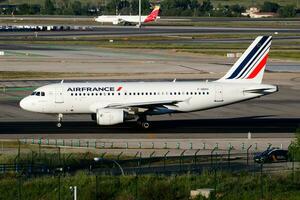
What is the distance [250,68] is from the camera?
7606 cm

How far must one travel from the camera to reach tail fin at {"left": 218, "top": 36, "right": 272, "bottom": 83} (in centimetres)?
7588

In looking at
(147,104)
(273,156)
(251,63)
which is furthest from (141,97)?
(273,156)

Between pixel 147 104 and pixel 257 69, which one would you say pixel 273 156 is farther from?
pixel 257 69

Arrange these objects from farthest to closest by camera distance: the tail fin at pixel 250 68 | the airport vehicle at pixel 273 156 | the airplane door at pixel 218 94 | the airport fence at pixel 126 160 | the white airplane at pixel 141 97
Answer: the tail fin at pixel 250 68 → the airplane door at pixel 218 94 → the white airplane at pixel 141 97 → the airport vehicle at pixel 273 156 → the airport fence at pixel 126 160

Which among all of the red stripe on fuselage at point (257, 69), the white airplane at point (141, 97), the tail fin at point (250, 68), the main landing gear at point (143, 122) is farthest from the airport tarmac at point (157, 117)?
the red stripe on fuselage at point (257, 69)

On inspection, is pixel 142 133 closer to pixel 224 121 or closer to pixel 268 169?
pixel 224 121

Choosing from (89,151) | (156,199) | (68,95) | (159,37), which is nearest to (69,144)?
(89,151)

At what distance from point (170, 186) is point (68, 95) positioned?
2784 cm

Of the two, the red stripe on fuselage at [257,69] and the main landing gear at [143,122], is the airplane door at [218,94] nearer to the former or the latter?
the red stripe on fuselage at [257,69]

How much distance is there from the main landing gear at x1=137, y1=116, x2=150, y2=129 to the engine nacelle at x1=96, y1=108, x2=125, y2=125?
2.64m

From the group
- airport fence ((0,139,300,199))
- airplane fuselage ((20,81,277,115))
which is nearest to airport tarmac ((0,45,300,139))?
airplane fuselage ((20,81,277,115))

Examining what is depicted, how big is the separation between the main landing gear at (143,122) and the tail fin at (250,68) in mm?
7480

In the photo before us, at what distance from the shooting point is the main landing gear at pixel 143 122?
7362 cm

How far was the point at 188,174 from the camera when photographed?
168 ft
